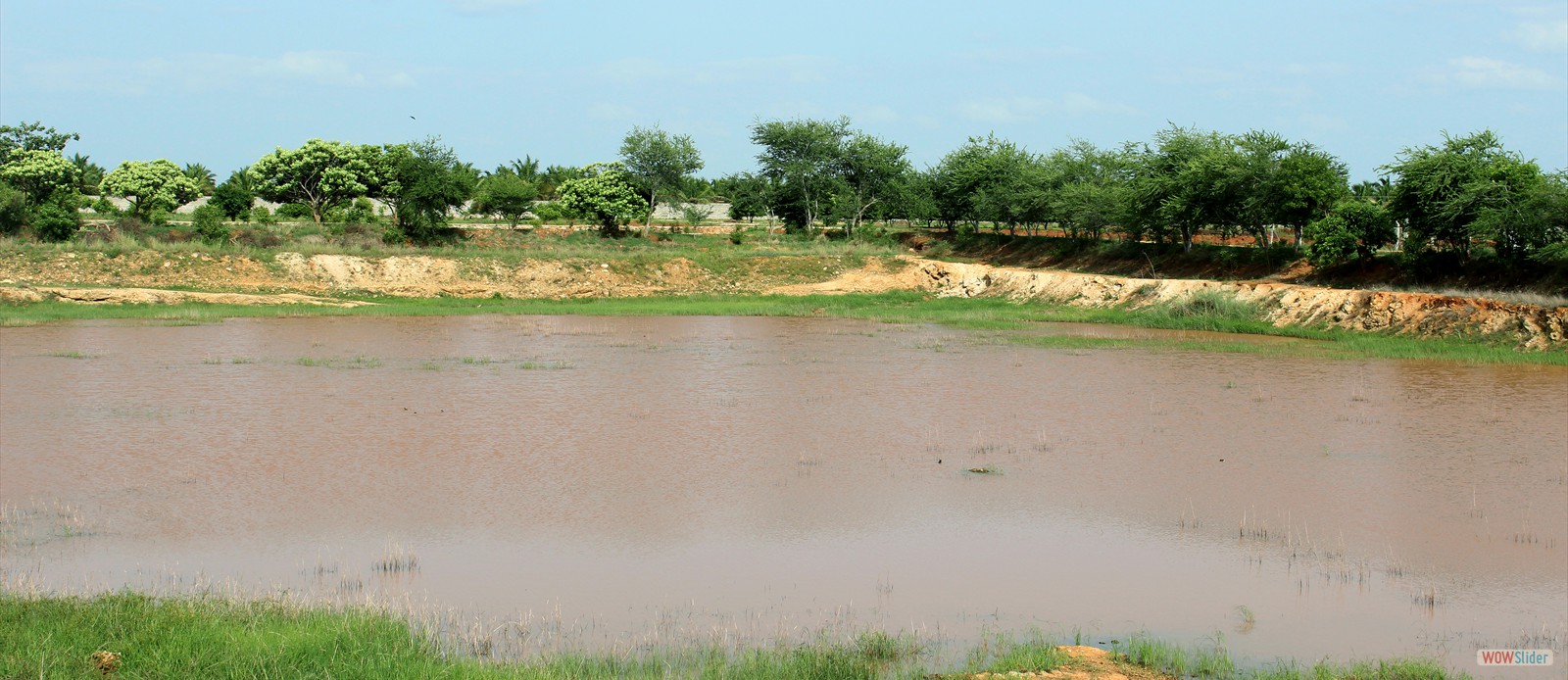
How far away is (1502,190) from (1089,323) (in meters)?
11.7

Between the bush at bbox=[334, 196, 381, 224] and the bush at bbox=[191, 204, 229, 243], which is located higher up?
the bush at bbox=[334, 196, 381, 224]

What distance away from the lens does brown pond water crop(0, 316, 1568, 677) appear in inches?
356

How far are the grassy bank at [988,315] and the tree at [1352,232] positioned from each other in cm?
748

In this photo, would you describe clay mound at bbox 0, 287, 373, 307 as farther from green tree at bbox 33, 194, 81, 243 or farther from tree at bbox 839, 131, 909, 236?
tree at bbox 839, 131, 909, 236

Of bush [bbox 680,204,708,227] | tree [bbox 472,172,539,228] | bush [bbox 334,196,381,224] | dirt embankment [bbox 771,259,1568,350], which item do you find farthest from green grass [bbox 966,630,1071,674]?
bush [bbox 680,204,708,227]

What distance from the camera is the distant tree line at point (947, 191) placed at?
35.4 meters

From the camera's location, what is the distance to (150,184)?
6781cm

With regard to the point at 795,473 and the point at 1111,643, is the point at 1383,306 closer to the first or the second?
the point at 795,473

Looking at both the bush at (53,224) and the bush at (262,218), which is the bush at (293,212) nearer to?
the bush at (262,218)

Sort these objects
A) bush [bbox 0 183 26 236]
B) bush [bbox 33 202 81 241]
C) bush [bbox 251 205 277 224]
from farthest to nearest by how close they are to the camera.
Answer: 1. bush [bbox 251 205 277 224]
2. bush [bbox 0 183 26 236]
3. bush [bbox 33 202 81 241]

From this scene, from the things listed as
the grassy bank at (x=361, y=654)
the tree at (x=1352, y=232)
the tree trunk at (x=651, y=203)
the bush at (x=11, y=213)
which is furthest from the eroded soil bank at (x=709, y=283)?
the grassy bank at (x=361, y=654)

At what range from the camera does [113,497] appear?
12000 millimetres

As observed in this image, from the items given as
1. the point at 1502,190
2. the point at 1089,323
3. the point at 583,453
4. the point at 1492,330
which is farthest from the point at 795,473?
the point at 1502,190

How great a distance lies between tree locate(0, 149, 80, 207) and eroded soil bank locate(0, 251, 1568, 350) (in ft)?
76.1
